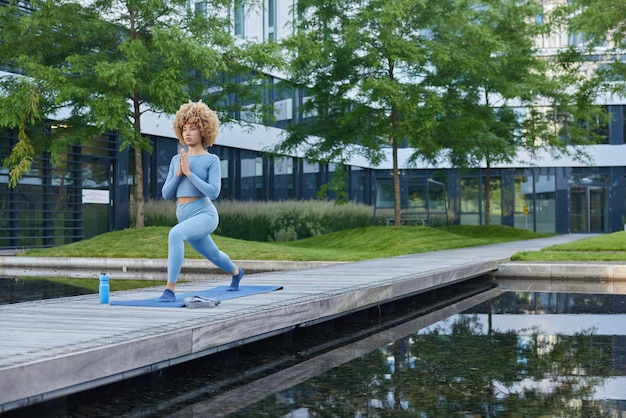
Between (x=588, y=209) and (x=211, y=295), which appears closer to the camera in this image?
(x=211, y=295)

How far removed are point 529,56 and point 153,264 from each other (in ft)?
60.8

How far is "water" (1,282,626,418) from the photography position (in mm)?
5102

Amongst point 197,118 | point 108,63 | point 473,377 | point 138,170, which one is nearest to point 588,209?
point 138,170

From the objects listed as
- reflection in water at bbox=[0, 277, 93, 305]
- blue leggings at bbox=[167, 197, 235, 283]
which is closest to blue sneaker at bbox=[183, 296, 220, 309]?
blue leggings at bbox=[167, 197, 235, 283]

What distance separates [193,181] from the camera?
7.53m

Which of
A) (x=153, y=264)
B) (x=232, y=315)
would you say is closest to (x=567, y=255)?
(x=153, y=264)

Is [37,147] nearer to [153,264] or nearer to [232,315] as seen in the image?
[153,264]

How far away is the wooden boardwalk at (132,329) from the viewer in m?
Result: 4.58

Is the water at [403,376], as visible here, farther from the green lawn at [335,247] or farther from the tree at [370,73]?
the tree at [370,73]

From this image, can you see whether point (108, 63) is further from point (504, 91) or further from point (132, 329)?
point (504, 91)

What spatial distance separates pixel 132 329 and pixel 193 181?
6.36ft

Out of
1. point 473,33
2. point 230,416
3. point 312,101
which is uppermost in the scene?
point 473,33

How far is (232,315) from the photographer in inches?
263

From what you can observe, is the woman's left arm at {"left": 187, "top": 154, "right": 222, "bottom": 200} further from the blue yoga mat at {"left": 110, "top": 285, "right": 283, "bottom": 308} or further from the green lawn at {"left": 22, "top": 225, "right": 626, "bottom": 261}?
the green lawn at {"left": 22, "top": 225, "right": 626, "bottom": 261}
